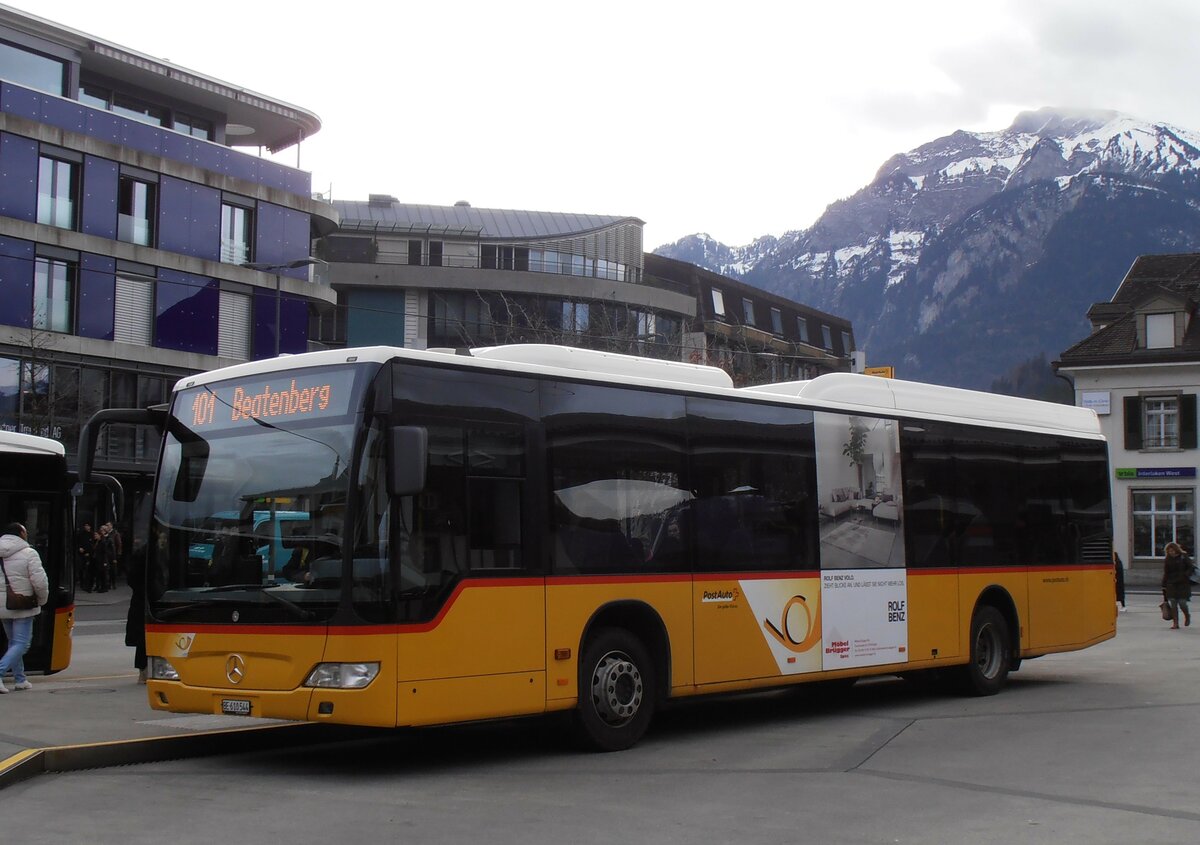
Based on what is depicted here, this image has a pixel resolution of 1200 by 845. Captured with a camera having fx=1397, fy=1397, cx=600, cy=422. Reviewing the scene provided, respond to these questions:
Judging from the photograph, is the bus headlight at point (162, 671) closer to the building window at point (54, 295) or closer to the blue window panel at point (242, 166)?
the building window at point (54, 295)

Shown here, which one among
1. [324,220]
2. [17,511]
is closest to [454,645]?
[17,511]

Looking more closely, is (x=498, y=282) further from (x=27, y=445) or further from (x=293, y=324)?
(x=27, y=445)

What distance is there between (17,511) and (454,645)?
8020mm

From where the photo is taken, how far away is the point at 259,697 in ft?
31.3

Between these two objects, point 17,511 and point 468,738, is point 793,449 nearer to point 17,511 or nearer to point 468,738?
point 468,738

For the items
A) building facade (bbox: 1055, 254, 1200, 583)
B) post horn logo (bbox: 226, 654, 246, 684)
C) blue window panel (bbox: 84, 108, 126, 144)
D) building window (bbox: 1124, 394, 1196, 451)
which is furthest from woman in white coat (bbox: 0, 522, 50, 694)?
building window (bbox: 1124, 394, 1196, 451)

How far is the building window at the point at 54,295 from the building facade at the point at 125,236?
0.04 meters

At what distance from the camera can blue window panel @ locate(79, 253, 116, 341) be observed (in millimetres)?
40188

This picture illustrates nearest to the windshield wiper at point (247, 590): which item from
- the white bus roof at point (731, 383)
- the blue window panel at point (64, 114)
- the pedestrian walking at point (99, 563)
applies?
the white bus roof at point (731, 383)

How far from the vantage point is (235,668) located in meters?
9.73

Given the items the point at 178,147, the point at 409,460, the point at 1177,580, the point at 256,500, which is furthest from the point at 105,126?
the point at 409,460

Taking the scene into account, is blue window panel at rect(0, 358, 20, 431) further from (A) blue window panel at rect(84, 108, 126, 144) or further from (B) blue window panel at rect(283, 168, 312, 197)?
(B) blue window panel at rect(283, 168, 312, 197)

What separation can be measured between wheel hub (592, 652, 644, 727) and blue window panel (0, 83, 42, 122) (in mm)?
33255

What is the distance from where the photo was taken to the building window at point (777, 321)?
294 ft
